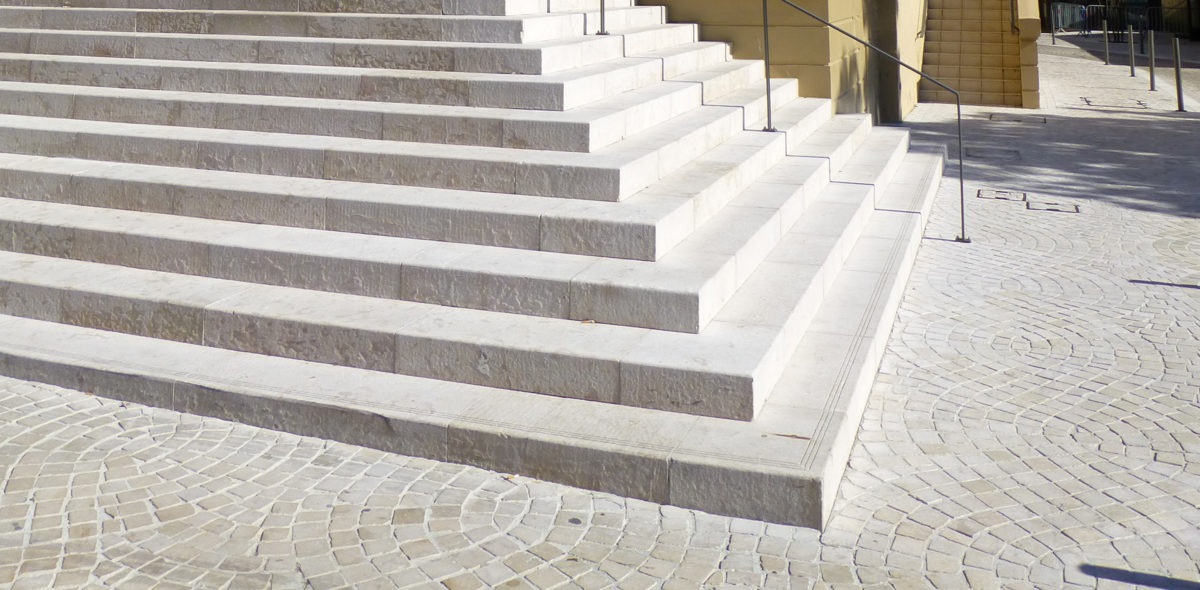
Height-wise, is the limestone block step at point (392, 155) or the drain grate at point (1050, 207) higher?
the limestone block step at point (392, 155)

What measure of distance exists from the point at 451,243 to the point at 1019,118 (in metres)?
12.7

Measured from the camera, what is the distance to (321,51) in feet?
27.9

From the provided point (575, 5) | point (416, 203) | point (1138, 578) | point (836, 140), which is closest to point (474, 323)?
point (416, 203)

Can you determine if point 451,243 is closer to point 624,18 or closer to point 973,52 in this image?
point 624,18

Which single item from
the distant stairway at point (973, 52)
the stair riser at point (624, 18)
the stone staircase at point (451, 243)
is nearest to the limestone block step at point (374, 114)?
the stone staircase at point (451, 243)

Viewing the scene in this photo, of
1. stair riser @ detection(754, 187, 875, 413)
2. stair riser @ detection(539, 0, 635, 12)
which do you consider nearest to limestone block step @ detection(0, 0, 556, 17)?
stair riser @ detection(539, 0, 635, 12)

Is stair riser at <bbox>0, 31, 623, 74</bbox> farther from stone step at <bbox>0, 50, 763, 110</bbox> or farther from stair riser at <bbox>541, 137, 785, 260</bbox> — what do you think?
stair riser at <bbox>541, 137, 785, 260</bbox>

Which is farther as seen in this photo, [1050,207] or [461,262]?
[1050,207]

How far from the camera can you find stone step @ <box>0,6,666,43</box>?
27.2 feet

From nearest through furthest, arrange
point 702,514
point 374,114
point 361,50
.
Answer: point 702,514 → point 374,114 → point 361,50

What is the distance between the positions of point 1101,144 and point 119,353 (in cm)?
1231

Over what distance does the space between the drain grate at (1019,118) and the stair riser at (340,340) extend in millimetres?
12775

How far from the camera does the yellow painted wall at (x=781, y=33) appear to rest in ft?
36.9

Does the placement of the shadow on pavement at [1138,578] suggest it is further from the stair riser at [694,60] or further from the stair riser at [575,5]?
the stair riser at [575,5]
